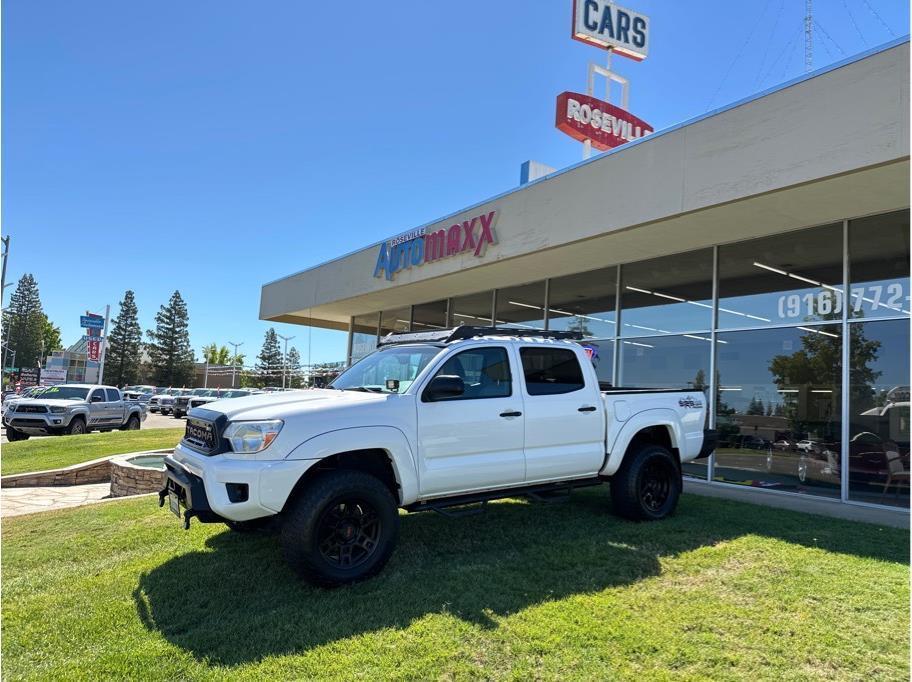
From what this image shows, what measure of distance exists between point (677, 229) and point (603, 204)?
1228 millimetres

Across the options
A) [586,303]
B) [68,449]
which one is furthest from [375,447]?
[68,449]

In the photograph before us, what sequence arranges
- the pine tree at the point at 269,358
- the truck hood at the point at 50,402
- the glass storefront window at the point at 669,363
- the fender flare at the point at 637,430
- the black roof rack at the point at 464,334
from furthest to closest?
the pine tree at the point at 269,358 → the truck hood at the point at 50,402 → the glass storefront window at the point at 669,363 → the fender flare at the point at 637,430 → the black roof rack at the point at 464,334

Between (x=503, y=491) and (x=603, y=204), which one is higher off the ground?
(x=603, y=204)

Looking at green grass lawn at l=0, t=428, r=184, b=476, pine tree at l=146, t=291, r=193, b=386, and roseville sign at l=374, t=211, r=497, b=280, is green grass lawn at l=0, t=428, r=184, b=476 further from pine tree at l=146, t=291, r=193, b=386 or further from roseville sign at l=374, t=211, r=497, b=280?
pine tree at l=146, t=291, r=193, b=386

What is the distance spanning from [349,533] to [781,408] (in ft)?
25.1

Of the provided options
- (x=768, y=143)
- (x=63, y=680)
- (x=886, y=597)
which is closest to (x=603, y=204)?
(x=768, y=143)

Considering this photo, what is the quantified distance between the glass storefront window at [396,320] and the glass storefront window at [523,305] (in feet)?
13.4

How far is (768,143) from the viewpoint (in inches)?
292

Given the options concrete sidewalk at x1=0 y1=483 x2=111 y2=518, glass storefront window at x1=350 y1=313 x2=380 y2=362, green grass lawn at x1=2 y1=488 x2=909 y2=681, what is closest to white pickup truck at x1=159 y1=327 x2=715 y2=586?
green grass lawn at x1=2 y1=488 x2=909 y2=681

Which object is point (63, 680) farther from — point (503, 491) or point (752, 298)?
point (752, 298)

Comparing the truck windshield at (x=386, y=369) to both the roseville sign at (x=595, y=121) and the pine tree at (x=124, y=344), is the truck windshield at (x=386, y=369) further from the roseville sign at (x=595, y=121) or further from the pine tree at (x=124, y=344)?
the pine tree at (x=124, y=344)

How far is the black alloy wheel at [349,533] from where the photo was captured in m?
4.42

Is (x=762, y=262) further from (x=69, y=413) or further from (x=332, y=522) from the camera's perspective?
(x=69, y=413)

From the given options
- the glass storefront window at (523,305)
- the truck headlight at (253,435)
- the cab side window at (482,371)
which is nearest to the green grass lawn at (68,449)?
the glass storefront window at (523,305)
